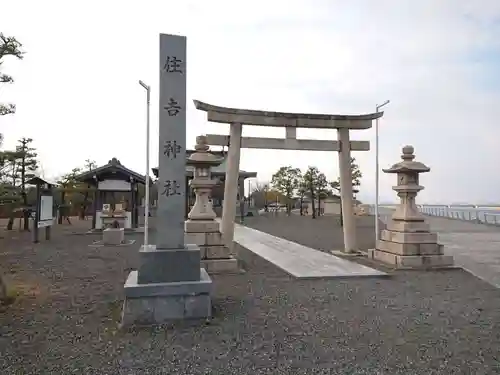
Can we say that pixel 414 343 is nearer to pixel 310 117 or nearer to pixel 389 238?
pixel 389 238

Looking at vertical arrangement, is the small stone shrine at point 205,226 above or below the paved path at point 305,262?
above

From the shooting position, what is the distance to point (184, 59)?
5.45 meters

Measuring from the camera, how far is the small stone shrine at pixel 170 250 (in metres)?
4.73

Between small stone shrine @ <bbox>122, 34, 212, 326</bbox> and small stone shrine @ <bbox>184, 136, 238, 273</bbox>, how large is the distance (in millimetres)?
3012

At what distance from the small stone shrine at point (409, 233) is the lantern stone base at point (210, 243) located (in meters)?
3.57

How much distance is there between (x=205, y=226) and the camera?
8.51 meters

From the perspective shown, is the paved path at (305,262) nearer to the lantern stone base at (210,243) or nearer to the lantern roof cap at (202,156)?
the lantern stone base at (210,243)

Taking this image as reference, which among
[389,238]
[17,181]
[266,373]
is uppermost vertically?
[17,181]

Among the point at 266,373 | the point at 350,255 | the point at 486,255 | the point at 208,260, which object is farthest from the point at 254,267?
the point at 486,255

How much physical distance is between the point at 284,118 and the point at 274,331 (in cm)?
646

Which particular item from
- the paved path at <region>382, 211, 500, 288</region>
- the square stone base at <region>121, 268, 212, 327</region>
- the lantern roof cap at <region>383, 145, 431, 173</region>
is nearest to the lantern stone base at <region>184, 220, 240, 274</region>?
the square stone base at <region>121, 268, 212, 327</region>

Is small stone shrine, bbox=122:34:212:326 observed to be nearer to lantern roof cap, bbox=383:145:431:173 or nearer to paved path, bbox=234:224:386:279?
paved path, bbox=234:224:386:279

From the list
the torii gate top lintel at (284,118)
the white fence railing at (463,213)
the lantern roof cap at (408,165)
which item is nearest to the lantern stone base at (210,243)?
the torii gate top lintel at (284,118)

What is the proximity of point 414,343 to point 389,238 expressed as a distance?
5627mm
